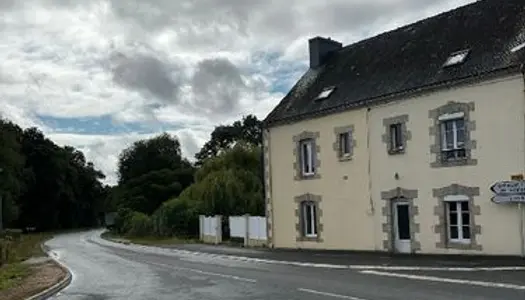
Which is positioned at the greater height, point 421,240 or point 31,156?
point 31,156

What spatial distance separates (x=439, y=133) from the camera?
24609 mm

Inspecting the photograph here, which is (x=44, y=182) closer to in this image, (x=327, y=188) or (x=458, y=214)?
(x=327, y=188)

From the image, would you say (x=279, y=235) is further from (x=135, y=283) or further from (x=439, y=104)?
(x=135, y=283)

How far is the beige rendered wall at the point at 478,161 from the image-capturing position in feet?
72.1

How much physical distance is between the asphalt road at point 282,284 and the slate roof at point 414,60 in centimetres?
827

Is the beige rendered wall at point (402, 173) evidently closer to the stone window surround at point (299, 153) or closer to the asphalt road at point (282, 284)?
the stone window surround at point (299, 153)

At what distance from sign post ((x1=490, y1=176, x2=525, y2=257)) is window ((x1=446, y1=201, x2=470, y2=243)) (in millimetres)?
1837

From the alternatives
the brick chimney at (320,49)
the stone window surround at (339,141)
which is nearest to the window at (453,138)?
the stone window surround at (339,141)

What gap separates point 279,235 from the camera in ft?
108

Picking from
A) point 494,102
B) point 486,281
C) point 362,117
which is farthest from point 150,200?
point 486,281

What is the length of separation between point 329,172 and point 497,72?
9258mm

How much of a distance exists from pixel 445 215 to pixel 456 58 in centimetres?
539

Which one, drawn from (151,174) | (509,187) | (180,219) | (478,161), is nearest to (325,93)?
(478,161)

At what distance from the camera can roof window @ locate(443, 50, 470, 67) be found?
24531 mm
